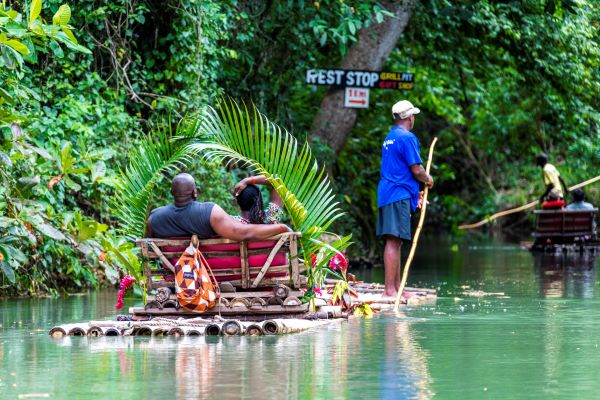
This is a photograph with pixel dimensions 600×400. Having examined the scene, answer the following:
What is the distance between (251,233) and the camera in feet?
39.1

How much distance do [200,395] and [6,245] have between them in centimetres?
573

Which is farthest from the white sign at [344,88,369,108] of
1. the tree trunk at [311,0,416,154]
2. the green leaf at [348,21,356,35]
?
the green leaf at [348,21,356,35]

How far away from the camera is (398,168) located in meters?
15.0

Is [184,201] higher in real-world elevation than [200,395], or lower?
higher

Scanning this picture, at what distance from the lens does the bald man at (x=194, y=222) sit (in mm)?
11953

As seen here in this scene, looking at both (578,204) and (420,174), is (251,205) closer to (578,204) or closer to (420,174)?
(420,174)

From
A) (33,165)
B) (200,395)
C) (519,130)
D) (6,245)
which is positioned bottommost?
(200,395)

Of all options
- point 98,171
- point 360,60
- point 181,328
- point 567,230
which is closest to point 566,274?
point 360,60

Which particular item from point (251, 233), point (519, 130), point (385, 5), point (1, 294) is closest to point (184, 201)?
point (251, 233)

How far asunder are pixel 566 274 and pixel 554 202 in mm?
8484

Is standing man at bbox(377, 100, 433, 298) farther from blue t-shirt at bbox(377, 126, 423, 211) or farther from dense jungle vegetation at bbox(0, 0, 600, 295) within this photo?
dense jungle vegetation at bbox(0, 0, 600, 295)

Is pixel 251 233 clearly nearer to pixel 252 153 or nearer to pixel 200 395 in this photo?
pixel 252 153

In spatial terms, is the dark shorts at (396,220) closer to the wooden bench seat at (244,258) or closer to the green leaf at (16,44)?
the wooden bench seat at (244,258)

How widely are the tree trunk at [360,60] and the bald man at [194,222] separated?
10.9m
